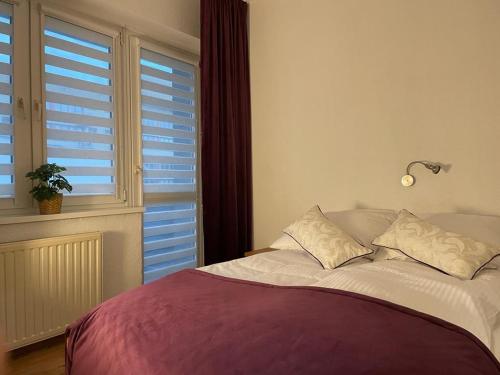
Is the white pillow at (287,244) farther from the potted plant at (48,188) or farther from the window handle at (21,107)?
the window handle at (21,107)

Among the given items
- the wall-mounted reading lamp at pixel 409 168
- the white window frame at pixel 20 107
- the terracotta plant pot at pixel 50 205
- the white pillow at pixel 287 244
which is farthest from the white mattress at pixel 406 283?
the white window frame at pixel 20 107

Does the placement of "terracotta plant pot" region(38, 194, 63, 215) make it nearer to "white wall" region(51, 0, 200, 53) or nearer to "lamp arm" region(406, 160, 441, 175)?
"white wall" region(51, 0, 200, 53)

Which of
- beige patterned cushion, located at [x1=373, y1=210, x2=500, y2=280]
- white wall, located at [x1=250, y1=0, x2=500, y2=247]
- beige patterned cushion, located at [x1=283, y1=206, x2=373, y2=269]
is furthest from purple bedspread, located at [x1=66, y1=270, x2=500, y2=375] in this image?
white wall, located at [x1=250, y1=0, x2=500, y2=247]

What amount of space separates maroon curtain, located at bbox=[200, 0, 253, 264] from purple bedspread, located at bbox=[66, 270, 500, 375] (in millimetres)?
1605

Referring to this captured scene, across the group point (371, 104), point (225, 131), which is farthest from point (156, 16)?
point (371, 104)

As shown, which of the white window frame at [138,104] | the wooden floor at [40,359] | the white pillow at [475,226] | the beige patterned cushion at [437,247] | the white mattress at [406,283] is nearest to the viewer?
the white mattress at [406,283]

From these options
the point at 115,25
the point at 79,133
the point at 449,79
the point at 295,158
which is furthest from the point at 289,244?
the point at 115,25

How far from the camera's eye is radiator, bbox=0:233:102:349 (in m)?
1.94

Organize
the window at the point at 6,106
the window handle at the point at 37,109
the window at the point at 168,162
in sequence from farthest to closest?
the window at the point at 168,162 < the window handle at the point at 37,109 < the window at the point at 6,106

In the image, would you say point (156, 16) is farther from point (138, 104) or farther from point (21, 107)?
point (21, 107)

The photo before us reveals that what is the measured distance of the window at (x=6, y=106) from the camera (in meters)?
2.09

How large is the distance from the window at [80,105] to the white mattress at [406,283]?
1228 millimetres

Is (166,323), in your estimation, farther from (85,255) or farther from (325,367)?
(85,255)

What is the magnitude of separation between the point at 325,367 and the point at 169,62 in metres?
2.77
